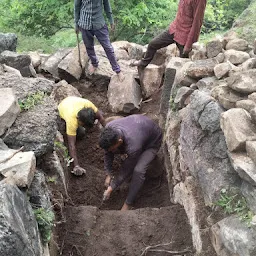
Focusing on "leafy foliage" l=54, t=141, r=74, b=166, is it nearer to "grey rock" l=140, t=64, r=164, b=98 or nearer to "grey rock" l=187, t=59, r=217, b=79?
"grey rock" l=187, t=59, r=217, b=79

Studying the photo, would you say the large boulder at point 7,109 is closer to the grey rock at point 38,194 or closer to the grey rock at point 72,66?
the grey rock at point 38,194

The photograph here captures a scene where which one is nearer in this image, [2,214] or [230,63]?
[2,214]

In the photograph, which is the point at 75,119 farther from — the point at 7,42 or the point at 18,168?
the point at 7,42

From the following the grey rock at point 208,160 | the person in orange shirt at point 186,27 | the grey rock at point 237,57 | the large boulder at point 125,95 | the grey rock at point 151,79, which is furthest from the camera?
the grey rock at point 151,79

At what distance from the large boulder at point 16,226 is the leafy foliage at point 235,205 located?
1.59 m

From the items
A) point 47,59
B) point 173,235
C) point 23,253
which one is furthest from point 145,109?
point 23,253

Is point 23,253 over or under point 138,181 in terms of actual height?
over

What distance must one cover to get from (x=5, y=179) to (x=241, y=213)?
1.92m

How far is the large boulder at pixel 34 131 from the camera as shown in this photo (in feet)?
12.0

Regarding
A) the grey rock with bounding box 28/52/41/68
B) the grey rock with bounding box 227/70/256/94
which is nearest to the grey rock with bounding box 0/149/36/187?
the grey rock with bounding box 227/70/256/94

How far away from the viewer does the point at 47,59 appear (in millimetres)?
7668

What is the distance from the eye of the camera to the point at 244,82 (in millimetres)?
3551

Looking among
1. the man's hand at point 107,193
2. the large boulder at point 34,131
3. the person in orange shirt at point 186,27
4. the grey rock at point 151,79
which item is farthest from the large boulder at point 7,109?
the grey rock at point 151,79

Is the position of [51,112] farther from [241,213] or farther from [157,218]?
[241,213]
